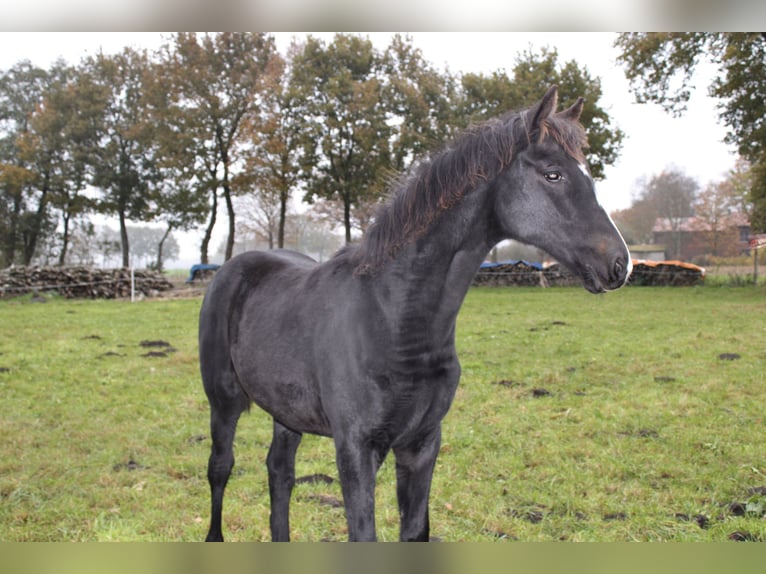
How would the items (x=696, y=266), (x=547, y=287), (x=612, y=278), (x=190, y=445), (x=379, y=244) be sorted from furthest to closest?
(x=547, y=287) → (x=696, y=266) → (x=190, y=445) → (x=379, y=244) → (x=612, y=278)

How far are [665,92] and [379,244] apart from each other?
25.7 ft

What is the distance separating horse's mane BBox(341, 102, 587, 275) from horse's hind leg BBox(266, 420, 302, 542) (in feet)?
3.78

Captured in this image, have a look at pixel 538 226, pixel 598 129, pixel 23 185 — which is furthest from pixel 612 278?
pixel 23 185

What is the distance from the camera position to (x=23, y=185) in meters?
10.7

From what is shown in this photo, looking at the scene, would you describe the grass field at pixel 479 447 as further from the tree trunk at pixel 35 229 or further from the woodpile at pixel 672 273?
the woodpile at pixel 672 273

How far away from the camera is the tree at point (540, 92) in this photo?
31.6ft

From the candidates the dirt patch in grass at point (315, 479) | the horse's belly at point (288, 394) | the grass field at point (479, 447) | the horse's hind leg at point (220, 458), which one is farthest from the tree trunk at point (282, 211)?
the horse's belly at point (288, 394)

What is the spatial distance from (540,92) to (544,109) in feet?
32.5

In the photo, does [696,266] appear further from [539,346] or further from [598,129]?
[539,346]

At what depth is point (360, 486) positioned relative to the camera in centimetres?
181

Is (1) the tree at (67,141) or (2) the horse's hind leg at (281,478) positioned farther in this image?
(1) the tree at (67,141)

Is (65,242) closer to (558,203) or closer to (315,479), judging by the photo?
(315,479)

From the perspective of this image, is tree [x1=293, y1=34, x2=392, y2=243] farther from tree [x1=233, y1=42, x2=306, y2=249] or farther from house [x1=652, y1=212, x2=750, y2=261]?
house [x1=652, y1=212, x2=750, y2=261]

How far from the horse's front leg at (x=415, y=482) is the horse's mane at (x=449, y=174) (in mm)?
660
